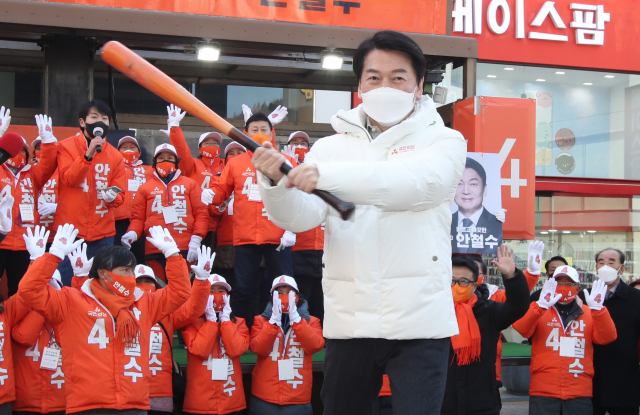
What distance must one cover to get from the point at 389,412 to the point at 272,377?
1.02 metres

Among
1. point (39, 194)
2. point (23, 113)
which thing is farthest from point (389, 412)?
point (23, 113)

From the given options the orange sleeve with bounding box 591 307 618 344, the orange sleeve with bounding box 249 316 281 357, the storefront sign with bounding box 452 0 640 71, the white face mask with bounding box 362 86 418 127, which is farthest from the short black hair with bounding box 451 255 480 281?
the storefront sign with bounding box 452 0 640 71

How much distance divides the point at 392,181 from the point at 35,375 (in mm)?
4123

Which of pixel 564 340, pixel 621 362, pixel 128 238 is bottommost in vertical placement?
pixel 621 362

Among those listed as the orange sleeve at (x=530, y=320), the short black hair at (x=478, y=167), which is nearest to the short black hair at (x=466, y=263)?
the orange sleeve at (x=530, y=320)

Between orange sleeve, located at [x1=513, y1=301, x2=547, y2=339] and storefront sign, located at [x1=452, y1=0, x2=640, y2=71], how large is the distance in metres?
7.23

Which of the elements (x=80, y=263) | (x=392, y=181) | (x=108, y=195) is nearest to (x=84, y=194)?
(x=108, y=195)

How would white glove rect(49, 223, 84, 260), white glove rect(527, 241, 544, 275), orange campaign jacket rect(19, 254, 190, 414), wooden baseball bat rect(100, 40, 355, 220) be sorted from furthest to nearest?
1. white glove rect(527, 241, 544, 275)
2. white glove rect(49, 223, 84, 260)
3. orange campaign jacket rect(19, 254, 190, 414)
4. wooden baseball bat rect(100, 40, 355, 220)

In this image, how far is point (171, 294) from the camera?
5.21 metres

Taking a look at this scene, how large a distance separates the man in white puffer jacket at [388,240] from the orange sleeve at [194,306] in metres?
3.23

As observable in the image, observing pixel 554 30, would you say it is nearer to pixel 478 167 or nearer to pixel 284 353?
pixel 478 167

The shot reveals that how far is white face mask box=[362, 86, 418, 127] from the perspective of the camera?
2436 mm

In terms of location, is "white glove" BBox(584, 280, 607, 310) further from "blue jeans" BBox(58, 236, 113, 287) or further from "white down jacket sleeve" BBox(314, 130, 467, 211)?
"white down jacket sleeve" BBox(314, 130, 467, 211)

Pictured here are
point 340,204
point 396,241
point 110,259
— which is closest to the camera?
point 340,204
